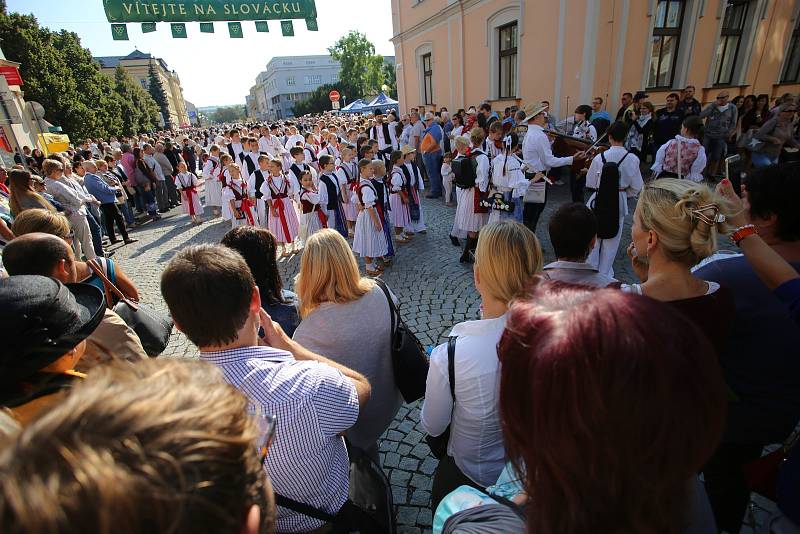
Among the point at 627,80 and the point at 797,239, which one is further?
the point at 627,80

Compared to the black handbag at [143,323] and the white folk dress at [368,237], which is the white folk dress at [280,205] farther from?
the black handbag at [143,323]

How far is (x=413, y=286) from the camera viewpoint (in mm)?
5289

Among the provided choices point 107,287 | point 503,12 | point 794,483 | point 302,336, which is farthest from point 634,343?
point 503,12

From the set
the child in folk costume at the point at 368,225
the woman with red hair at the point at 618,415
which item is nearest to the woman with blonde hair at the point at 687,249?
Result: the woman with red hair at the point at 618,415

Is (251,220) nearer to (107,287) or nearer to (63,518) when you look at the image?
(107,287)

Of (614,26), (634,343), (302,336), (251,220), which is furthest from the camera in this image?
(614,26)

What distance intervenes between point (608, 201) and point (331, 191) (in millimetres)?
4217

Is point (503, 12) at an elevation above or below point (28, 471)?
above

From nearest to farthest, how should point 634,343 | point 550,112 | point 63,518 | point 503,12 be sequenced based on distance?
point 63,518 → point 634,343 → point 550,112 → point 503,12

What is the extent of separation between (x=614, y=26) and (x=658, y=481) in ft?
39.9

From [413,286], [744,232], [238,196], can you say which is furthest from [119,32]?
[744,232]

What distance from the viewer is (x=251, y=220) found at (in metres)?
7.94

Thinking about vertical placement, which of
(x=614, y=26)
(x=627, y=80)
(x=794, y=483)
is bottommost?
(x=794, y=483)

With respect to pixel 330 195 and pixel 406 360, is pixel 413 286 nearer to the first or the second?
pixel 330 195
